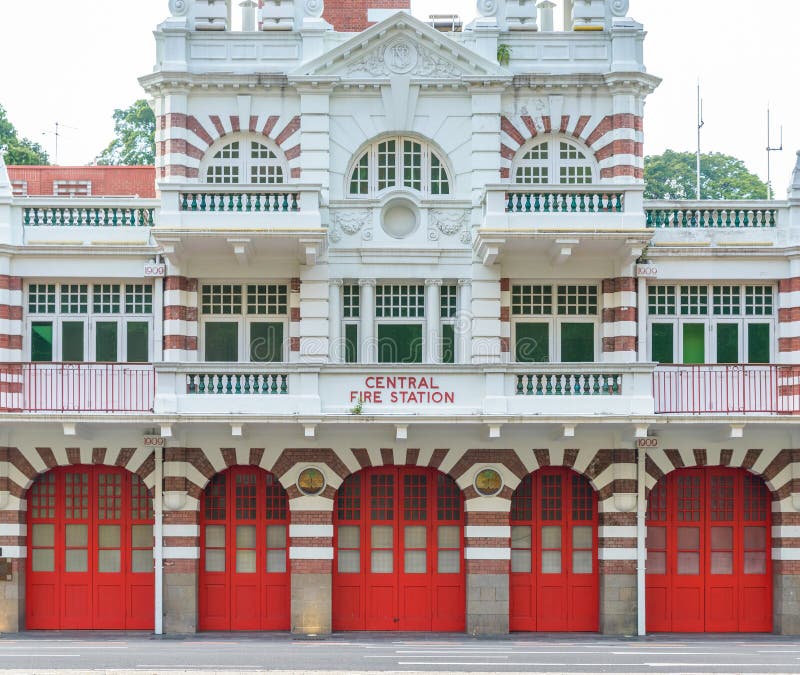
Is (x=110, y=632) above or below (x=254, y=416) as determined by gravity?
below

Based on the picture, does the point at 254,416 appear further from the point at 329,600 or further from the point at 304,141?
the point at 304,141

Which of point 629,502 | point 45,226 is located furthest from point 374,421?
point 45,226

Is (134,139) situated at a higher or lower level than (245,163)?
higher

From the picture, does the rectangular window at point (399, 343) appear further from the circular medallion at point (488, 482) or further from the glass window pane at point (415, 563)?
the glass window pane at point (415, 563)

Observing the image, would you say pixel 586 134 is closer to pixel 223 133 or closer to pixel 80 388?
pixel 223 133

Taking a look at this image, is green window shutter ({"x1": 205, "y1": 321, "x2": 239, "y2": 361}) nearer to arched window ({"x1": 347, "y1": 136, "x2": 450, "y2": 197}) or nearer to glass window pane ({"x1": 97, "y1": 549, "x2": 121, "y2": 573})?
arched window ({"x1": 347, "y1": 136, "x2": 450, "y2": 197})

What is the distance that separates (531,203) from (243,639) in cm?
1157

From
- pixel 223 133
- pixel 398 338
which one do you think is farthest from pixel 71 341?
pixel 398 338

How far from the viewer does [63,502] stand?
96.8 feet

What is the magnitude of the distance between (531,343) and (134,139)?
41967mm

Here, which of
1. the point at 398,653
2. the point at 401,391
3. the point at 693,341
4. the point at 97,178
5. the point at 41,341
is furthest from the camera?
the point at 97,178

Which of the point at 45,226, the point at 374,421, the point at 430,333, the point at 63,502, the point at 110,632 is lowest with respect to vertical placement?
the point at 110,632

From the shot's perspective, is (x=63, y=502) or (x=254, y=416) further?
(x=63, y=502)

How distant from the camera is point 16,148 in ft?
181
